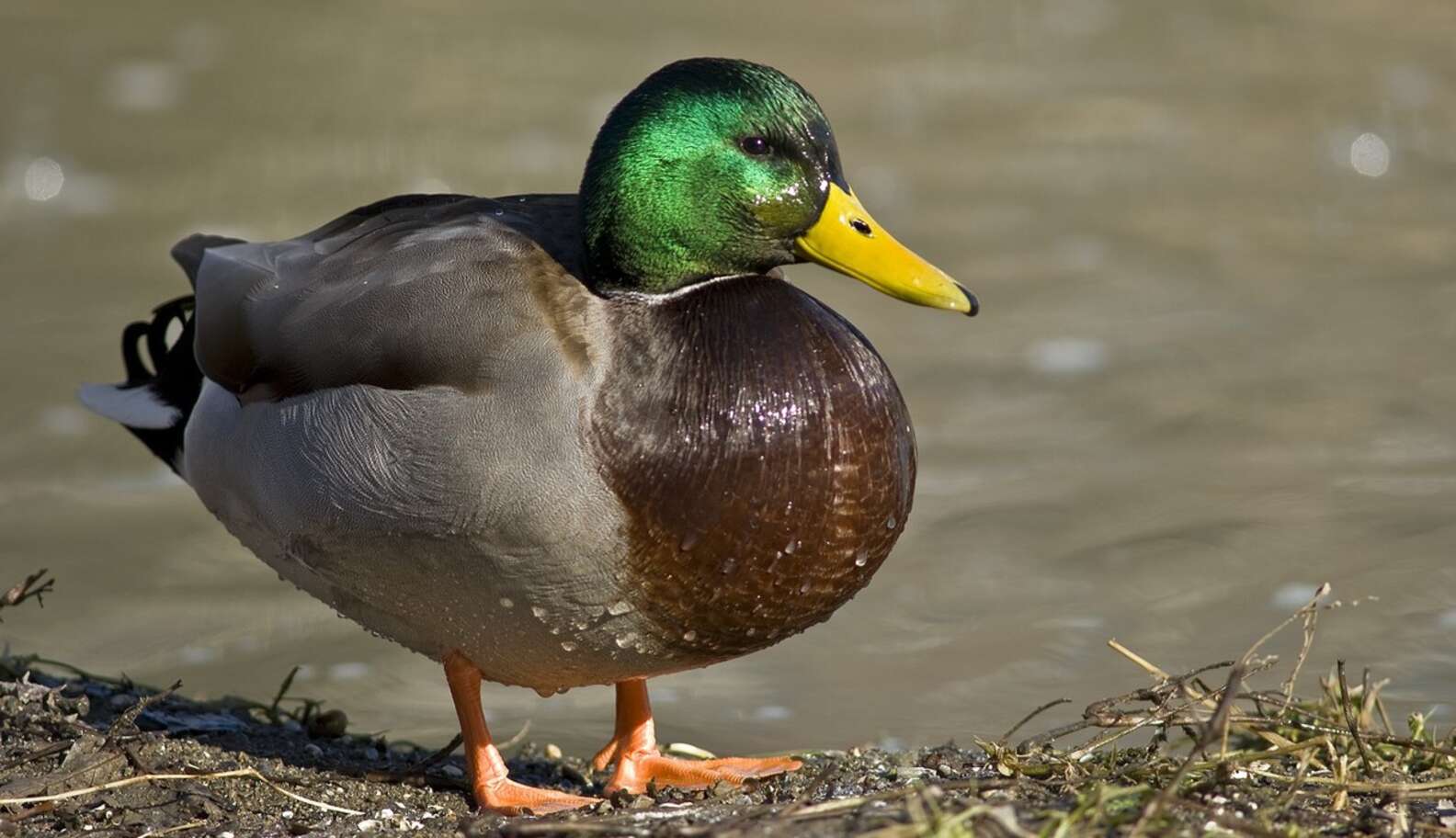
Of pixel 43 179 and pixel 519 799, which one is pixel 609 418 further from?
Answer: pixel 43 179

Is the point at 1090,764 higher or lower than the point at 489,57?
lower

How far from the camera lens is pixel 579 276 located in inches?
165

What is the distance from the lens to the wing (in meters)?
4.02

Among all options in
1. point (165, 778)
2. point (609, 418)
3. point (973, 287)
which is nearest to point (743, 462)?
point (609, 418)

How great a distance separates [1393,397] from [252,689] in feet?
14.1

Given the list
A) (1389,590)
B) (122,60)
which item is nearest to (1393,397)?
(1389,590)

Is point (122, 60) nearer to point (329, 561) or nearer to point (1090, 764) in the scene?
point (329, 561)

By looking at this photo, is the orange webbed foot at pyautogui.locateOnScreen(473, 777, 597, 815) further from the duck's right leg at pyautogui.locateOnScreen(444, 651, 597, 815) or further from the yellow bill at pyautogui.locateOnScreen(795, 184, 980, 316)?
the yellow bill at pyautogui.locateOnScreen(795, 184, 980, 316)

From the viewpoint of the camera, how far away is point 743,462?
12.7ft

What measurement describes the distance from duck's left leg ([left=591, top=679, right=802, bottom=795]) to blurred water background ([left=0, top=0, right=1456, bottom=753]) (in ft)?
2.91

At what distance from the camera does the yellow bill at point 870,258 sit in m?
4.11

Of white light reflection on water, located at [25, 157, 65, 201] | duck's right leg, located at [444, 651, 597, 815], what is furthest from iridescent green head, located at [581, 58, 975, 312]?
white light reflection on water, located at [25, 157, 65, 201]

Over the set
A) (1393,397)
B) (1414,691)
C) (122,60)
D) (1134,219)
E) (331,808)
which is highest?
(122,60)

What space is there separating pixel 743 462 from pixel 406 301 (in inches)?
32.4
